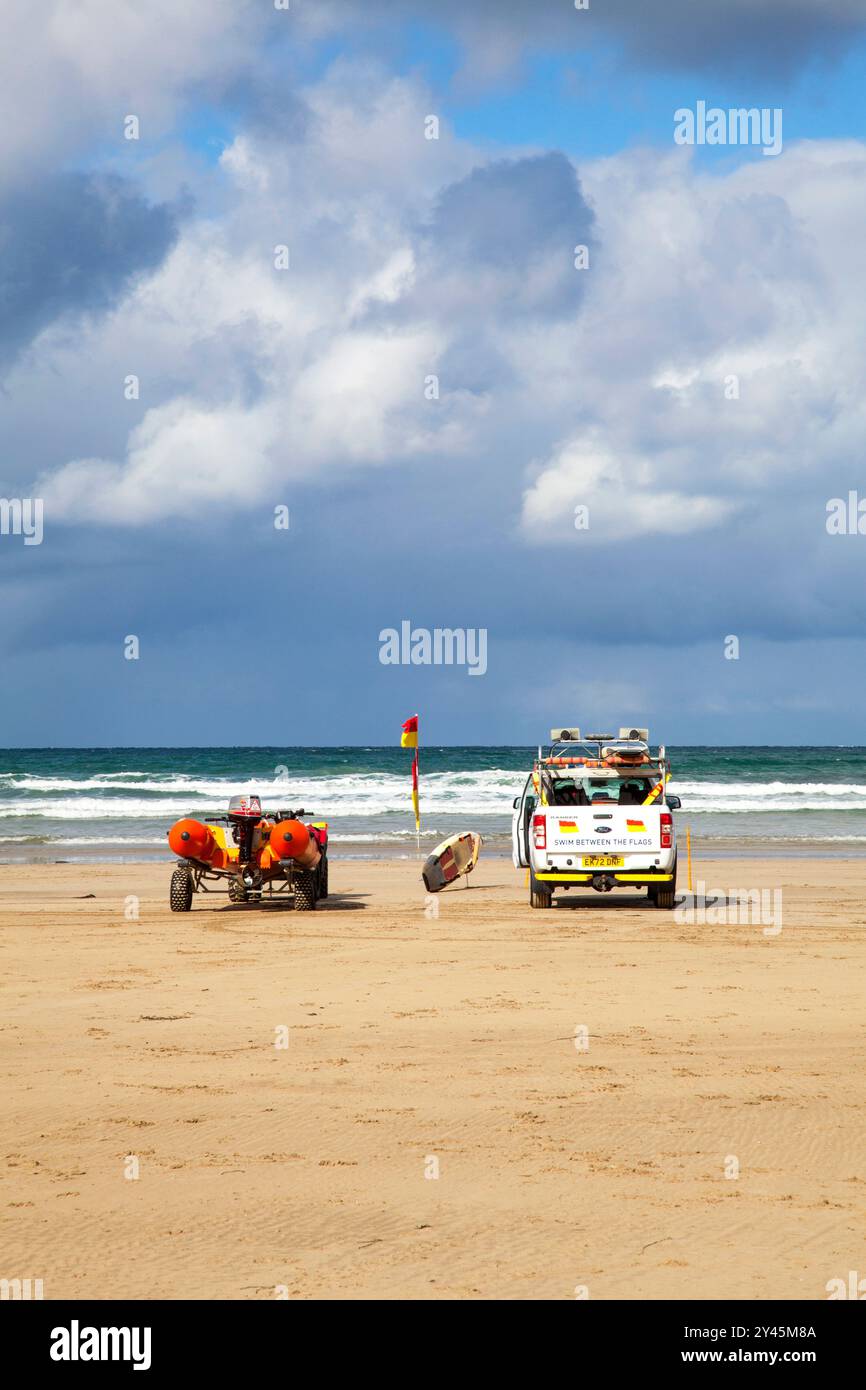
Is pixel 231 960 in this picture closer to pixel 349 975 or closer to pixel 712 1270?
pixel 349 975

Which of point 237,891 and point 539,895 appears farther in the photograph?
point 237,891

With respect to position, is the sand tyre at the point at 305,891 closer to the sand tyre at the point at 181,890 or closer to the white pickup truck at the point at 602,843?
the sand tyre at the point at 181,890

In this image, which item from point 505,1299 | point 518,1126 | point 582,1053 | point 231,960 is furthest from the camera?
point 231,960

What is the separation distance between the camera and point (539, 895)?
18.2 meters

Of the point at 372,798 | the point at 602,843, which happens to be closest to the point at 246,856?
the point at 602,843

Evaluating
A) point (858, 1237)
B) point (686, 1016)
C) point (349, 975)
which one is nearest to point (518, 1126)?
point (858, 1237)

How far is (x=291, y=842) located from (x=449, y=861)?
3.70m

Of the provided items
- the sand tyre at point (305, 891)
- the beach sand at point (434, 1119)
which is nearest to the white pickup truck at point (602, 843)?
the sand tyre at point (305, 891)

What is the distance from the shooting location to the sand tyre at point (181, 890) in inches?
716

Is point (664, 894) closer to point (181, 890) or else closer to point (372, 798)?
point (181, 890)

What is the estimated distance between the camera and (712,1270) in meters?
5.27

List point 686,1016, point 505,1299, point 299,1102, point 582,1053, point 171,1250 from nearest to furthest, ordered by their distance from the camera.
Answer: point 505,1299 → point 171,1250 → point 299,1102 → point 582,1053 → point 686,1016

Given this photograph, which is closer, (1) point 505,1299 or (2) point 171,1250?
(1) point 505,1299

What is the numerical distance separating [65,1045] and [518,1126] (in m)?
3.59
